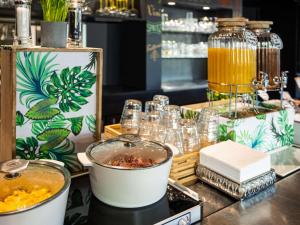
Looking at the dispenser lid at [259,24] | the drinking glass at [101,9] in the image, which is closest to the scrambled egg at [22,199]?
the dispenser lid at [259,24]

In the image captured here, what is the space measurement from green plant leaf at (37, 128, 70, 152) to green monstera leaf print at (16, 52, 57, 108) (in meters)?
0.11

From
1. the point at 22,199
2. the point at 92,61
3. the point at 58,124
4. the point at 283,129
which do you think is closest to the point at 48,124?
the point at 58,124

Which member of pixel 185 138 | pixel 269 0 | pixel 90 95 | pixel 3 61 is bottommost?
pixel 185 138

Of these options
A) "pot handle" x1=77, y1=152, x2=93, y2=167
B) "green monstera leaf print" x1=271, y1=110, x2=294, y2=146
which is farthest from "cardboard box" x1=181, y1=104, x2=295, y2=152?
"pot handle" x1=77, y1=152, x2=93, y2=167

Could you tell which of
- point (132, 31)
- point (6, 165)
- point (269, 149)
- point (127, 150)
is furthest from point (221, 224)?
point (132, 31)

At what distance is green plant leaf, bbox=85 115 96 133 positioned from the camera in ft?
3.91

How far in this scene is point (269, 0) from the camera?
6008 mm

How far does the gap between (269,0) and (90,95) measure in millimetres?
5797

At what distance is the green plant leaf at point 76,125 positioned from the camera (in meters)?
1.15

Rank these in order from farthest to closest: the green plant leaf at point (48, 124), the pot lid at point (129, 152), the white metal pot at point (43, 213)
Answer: the green plant leaf at point (48, 124)
the pot lid at point (129, 152)
the white metal pot at point (43, 213)

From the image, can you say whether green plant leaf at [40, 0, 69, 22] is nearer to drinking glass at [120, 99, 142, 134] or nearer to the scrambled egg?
drinking glass at [120, 99, 142, 134]

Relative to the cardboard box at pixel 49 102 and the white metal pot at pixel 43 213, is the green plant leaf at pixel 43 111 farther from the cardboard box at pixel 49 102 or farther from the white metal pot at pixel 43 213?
the white metal pot at pixel 43 213

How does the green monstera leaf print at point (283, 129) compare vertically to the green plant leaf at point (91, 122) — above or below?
below

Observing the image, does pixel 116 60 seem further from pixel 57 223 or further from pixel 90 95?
pixel 57 223
